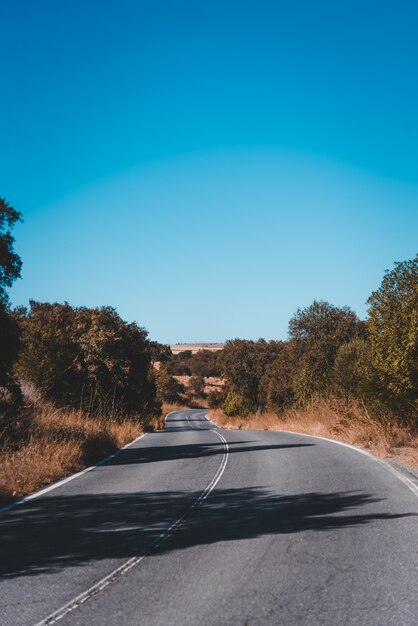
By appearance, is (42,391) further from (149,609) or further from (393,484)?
(149,609)

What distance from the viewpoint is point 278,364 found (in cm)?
4531

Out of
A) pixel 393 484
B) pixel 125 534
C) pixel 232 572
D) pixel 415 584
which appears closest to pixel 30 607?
pixel 232 572

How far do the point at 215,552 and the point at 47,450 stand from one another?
289 inches

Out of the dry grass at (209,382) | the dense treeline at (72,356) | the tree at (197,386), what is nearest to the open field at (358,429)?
the dense treeline at (72,356)

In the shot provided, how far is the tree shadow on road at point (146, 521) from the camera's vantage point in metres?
5.64

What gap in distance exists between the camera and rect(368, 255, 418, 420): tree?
1576cm

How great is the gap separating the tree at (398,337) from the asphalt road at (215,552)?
598cm

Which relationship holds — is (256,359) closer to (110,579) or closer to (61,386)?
(61,386)

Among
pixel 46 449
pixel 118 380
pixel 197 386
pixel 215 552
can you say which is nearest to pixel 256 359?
pixel 118 380

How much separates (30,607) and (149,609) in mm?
908

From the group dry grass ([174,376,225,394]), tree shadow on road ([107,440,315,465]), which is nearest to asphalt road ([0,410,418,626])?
tree shadow on road ([107,440,315,465])

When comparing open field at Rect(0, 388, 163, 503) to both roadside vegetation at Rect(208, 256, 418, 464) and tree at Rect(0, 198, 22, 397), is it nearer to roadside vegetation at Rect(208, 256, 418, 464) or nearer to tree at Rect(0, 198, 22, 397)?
tree at Rect(0, 198, 22, 397)

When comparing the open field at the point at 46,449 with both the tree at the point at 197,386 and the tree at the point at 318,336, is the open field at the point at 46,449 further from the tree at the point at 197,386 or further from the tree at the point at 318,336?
the tree at the point at 197,386

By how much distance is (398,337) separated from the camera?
16141 mm
